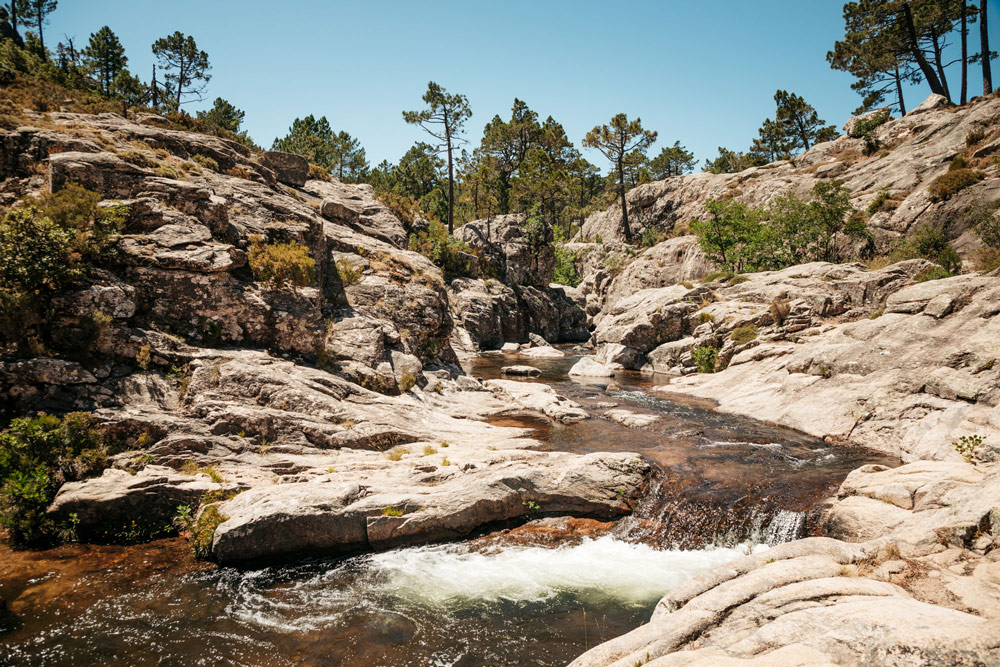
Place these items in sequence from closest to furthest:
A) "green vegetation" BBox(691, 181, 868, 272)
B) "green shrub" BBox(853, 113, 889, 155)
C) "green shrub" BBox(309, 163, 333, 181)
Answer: "green shrub" BBox(309, 163, 333, 181)
"green vegetation" BBox(691, 181, 868, 272)
"green shrub" BBox(853, 113, 889, 155)

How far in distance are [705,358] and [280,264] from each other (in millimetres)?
26112

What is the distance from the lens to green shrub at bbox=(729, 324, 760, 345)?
2767cm

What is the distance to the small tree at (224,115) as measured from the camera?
54406 millimetres

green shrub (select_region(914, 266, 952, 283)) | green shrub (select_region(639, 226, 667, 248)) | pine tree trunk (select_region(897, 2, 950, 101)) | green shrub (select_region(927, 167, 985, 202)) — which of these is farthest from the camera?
green shrub (select_region(639, 226, 667, 248))

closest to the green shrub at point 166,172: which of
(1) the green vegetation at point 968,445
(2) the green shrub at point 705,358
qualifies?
(1) the green vegetation at point 968,445

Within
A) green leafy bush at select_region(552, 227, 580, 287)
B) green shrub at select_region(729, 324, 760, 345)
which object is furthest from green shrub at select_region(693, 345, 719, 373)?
green leafy bush at select_region(552, 227, 580, 287)

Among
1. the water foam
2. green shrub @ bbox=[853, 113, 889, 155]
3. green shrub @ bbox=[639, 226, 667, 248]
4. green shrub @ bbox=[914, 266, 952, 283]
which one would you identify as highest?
green shrub @ bbox=[853, 113, 889, 155]

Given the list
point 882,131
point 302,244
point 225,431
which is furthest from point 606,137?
point 225,431

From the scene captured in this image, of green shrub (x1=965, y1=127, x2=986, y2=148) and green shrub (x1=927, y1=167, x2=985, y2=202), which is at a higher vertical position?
green shrub (x1=965, y1=127, x2=986, y2=148)

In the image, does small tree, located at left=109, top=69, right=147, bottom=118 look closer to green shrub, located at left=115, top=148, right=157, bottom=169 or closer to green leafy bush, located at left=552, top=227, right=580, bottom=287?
green shrub, located at left=115, top=148, right=157, bottom=169

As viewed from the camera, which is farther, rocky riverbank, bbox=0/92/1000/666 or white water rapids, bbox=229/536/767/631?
white water rapids, bbox=229/536/767/631

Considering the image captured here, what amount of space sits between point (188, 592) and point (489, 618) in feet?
19.6

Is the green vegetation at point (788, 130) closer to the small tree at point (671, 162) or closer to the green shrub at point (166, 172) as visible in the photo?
the small tree at point (671, 162)

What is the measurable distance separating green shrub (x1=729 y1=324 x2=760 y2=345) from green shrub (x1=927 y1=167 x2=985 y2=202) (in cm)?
1857
